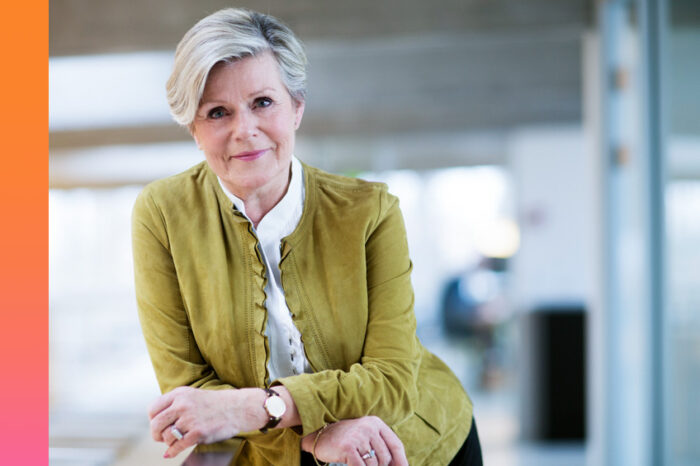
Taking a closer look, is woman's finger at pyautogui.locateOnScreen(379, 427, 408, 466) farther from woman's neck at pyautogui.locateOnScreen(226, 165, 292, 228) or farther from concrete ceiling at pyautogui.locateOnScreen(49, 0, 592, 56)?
concrete ceiling at pyautogui.locateOnScreen(49, 0, 592, 56)

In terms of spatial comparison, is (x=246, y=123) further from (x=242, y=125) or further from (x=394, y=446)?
(x=394, y=446)

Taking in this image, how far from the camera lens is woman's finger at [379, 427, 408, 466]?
129 centimetres

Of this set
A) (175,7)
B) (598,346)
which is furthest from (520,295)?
(175,7)

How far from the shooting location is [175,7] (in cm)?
210

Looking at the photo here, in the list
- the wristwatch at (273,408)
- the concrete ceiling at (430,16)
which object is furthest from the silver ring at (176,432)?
the concrete ceiling at (430,16)

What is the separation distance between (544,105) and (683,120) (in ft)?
14.9

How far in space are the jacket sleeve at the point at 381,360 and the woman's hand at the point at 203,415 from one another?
71 millimetres

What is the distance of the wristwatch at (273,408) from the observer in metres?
1.17

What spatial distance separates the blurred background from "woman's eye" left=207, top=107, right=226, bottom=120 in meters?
0.16

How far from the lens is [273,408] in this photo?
3.86ft

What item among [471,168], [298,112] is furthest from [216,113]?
[471,168]

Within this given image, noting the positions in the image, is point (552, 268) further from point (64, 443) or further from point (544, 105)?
point (64, 443)

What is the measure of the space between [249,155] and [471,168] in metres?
1.71

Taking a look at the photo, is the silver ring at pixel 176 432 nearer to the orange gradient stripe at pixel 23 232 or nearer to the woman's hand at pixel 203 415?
the woman's hand at pixel 203 415
